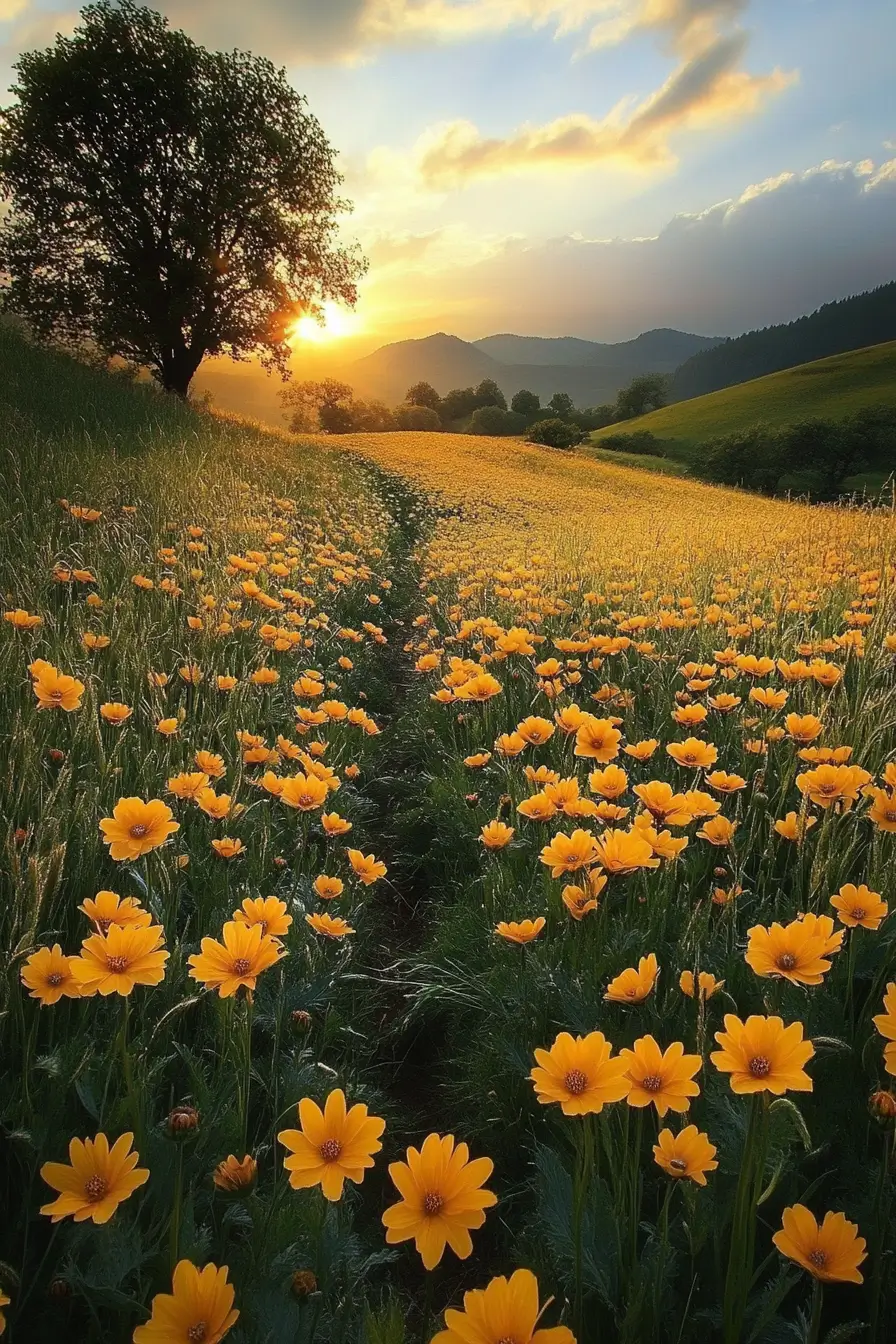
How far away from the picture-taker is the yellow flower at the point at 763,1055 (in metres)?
1.03

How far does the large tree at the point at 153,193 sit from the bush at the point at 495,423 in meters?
52.5

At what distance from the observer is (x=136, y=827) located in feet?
5.36

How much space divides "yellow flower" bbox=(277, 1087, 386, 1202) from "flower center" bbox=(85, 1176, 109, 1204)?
0.27m

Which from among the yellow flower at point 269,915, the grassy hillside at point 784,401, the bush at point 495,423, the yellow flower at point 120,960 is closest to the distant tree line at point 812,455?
the grassy hillside at point 784,401

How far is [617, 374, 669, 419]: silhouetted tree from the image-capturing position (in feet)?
279

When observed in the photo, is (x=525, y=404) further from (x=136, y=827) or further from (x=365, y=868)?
(x=136, y=827)

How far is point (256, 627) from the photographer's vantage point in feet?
14.6

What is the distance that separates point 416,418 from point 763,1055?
77.1 m

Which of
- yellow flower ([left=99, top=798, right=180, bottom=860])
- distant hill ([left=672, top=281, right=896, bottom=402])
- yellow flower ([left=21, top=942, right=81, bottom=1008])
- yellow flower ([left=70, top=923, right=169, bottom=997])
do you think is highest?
distant hill ([left=672, top=281, right=896, bottom=402])

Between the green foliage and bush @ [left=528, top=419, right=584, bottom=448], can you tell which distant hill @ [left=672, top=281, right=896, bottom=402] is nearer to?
the green foliage

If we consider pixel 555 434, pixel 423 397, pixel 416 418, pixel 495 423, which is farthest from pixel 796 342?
pixel 555 434

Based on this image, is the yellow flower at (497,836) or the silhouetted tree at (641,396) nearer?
the yellow flower at (497,836)

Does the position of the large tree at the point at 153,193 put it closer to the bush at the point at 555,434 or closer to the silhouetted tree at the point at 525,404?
the bush at the point at 555,434

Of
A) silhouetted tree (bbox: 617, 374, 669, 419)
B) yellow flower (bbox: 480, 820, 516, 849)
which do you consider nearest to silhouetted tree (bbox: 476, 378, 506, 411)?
silhouetted tree (bbox: 617, 374, 669, 419)
